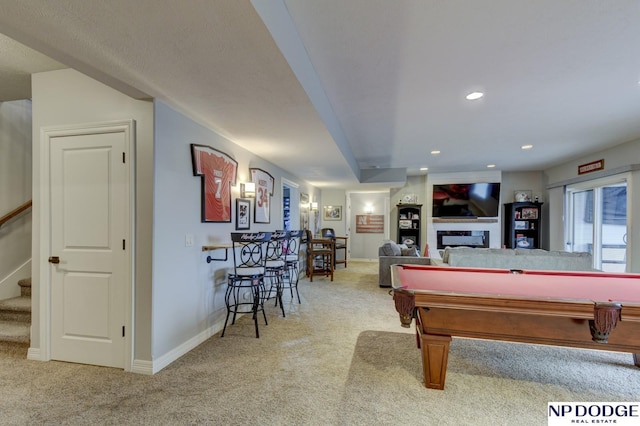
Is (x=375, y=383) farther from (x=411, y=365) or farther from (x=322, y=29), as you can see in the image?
(x=322, y=29)

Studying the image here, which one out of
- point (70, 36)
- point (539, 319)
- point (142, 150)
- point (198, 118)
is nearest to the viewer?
point (70, 36)

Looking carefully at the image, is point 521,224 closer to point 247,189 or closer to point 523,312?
point 523,312

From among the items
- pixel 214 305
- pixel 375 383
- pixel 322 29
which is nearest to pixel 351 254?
pixel 214 305

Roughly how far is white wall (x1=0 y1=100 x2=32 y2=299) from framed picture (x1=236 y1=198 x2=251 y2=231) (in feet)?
7.97

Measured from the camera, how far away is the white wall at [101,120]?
2.45 meters

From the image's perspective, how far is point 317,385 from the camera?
7.39 ft

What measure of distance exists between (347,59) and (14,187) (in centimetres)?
410

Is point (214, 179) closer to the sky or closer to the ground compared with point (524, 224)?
closer to the sky

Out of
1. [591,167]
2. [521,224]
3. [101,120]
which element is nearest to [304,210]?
[101,120]

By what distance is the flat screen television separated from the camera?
729cm

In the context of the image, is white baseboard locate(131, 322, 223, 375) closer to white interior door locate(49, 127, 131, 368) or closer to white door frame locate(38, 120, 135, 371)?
white interior door locate(49, 127, 131, 368)

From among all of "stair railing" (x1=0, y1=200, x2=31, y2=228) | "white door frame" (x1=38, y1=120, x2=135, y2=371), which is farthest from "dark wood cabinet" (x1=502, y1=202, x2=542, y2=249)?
"stair railing" (x1=0, y1=200, x2=31, y2=228)

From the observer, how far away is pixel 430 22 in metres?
1.82

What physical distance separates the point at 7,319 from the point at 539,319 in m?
5.03
